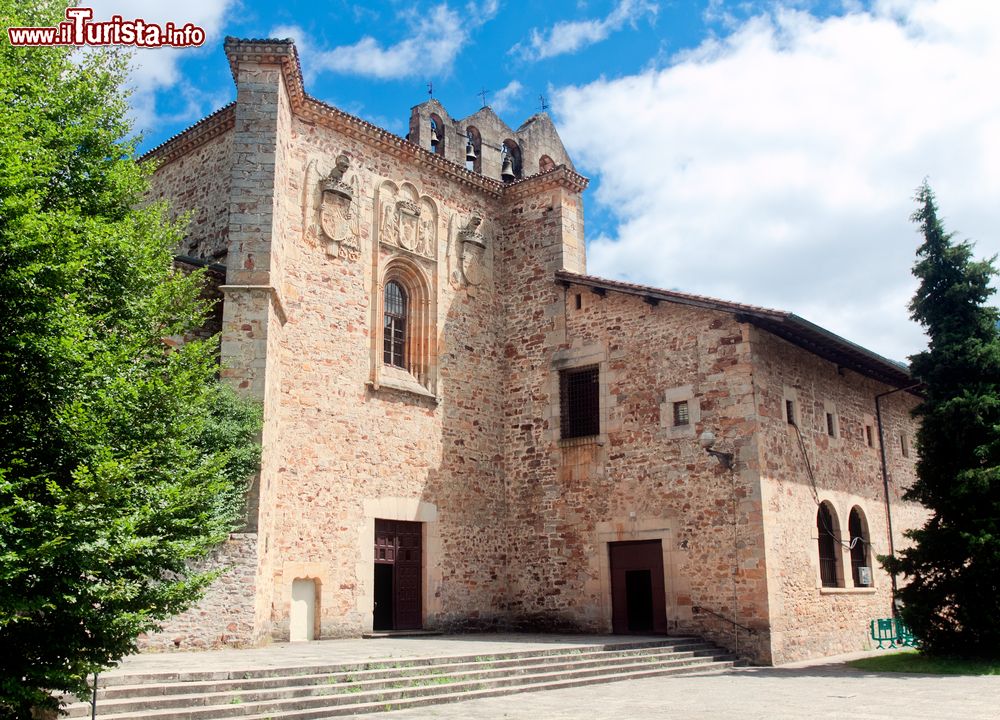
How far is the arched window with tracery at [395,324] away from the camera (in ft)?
58.3

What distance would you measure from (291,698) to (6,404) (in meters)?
4.08

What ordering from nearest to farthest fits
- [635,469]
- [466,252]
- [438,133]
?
[635,469] < [466,252] < [438,133]

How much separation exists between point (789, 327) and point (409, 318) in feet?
24.0

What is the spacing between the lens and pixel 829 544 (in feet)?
57.2

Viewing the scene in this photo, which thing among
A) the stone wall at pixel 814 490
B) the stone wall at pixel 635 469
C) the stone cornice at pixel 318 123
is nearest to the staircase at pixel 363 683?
the stone wall at pixel 635 469

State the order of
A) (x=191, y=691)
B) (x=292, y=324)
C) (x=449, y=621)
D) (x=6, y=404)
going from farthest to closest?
(x=449, y=621) → (x=292, y=324) → (x=191, y=691) → (x=6, y=404)

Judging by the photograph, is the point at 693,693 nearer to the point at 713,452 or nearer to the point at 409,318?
the point at 713,452

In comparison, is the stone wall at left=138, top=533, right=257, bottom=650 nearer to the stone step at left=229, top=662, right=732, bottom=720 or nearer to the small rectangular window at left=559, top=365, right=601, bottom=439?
the stone step at left=229, top=662, right=732, bottom=720

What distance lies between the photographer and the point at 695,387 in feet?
53.6

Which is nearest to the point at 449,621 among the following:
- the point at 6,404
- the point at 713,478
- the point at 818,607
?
the point at 713,478

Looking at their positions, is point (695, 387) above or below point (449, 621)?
above

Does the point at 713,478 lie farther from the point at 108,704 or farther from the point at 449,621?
the point at 108,704

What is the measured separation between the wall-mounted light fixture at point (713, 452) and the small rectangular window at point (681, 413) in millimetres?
603

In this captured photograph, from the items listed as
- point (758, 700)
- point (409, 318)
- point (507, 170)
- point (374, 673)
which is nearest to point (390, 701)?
point (374, 673)
